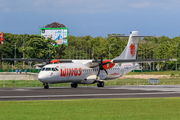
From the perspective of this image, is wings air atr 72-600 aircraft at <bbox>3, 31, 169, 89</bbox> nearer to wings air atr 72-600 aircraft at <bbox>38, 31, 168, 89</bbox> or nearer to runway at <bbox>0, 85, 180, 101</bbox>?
wings air atr 72-600 aircraft at <bbox>38, 31, 168, 89</bbox>

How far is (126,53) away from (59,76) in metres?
14.8

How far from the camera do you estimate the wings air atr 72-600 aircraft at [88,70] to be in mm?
41938

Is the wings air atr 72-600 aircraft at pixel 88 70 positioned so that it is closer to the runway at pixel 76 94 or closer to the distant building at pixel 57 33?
the runway at pixel 76 94

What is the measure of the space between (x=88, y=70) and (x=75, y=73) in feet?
9.02

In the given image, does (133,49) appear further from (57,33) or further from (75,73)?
(57,33)

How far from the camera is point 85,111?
57.7 ft

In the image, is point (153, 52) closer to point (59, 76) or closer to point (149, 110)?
point (59, 76)

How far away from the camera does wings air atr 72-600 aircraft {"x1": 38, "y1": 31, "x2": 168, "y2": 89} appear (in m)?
41.9

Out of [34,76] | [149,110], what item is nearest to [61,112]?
[149,110]

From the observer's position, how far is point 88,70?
47.0 metres

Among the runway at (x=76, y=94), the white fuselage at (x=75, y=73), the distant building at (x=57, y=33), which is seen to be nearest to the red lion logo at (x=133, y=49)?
the white fuselage at (x=75, y=73)

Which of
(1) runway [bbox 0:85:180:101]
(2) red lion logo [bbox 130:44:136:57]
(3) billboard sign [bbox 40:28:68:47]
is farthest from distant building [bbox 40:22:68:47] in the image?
(1) runway [bbox 0:85:180:101]

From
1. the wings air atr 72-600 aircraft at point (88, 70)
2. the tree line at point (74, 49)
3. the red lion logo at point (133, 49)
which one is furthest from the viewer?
the tree line at point (74, 49)

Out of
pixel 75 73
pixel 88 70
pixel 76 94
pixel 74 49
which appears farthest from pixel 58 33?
pixel 76 94
